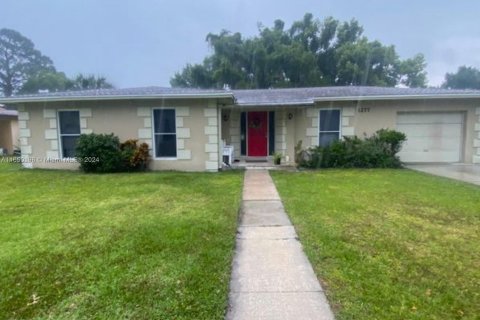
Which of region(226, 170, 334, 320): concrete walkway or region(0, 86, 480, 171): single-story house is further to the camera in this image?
region(0, 86, 480, 171): single-story house

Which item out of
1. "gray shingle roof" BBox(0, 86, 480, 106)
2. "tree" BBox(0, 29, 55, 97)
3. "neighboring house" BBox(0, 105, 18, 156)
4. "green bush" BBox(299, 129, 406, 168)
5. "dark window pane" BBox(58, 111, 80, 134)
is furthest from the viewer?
"tree" BBox(0, 29, 55, 97)

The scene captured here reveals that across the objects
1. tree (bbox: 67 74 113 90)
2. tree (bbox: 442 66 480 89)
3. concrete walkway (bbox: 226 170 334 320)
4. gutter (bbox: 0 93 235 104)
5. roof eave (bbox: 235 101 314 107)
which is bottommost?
concrete walkway (bbox: 226 170 334 320)

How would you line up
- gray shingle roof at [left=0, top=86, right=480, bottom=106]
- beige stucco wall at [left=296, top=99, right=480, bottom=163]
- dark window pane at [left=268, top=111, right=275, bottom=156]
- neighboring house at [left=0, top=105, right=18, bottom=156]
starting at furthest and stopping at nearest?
neighboring house at [left=0, top=105, right=18, bottom=156] < dark window pane at [left=268, top=111, right=275, bottom=156] < beige stucco wall at [left=296, top=99, right=480, bottom=163] < gray shingle roof at [left=0, top=86, right=480, bottom=106]

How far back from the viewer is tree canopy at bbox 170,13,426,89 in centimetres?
2700

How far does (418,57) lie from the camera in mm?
31250

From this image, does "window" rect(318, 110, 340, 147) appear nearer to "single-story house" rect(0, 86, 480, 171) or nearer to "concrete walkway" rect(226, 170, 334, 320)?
"single-story house" rect(0, 86, 480, 171)

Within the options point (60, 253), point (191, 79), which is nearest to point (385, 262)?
point (60, 253)

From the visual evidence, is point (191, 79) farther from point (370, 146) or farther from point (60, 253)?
point (60, 253)

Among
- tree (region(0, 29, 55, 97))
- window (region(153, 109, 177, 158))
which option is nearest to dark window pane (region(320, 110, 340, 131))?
window (region(153, 109, 177, 158))

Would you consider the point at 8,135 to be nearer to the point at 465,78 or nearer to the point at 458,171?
the point at 458,171

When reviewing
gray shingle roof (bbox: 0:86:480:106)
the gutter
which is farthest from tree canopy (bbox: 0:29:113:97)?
gray shingle roof (bbox: 0:86:480:106)

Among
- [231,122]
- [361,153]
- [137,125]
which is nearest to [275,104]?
[231,122]

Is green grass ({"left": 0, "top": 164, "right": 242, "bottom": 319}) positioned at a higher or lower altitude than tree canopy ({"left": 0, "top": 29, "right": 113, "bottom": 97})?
lower

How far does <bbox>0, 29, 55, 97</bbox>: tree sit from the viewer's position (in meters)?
48.0
